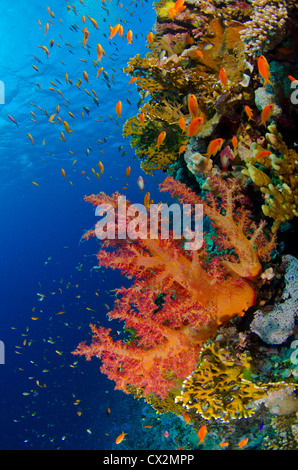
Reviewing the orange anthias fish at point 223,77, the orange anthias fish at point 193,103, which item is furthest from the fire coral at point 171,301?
the orange anthias fish at point 223,77

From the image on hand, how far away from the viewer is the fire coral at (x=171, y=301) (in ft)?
10.4

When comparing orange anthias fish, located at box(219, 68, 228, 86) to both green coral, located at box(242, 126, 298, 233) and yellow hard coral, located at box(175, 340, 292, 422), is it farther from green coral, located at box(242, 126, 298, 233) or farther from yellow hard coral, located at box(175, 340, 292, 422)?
yellow hard coral, located at box(175, 340, 292, 422)

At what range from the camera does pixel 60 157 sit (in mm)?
31312

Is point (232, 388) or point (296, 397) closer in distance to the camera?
point (232, 388)

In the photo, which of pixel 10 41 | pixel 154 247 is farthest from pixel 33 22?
pixel 154 247

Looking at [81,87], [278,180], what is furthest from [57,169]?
[278,180]

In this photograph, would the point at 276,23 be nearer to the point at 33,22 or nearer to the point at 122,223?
the point at 122,223

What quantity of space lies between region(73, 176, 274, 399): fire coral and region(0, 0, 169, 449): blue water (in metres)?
2.08

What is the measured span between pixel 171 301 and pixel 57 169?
34.4 meters

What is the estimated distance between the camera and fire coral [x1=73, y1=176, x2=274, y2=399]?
317cm

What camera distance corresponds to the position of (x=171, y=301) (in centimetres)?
321

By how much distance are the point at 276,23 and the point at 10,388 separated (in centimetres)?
3688

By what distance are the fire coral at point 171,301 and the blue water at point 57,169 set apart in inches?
81.8

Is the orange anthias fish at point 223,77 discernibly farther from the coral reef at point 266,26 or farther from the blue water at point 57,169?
the blue water at point 57,169
